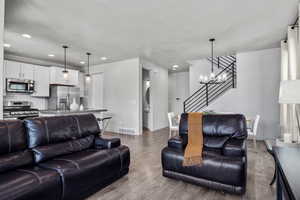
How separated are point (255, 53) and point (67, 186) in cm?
592

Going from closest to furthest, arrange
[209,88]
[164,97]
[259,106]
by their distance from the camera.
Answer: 1. [259,106]
2. [209,88]
3. [164,97]

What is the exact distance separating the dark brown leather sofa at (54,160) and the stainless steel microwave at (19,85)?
3.71m

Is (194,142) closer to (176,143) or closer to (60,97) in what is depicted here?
(176,143)

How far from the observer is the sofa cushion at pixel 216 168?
6.75 feet

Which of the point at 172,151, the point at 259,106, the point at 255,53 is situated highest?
the point at 255,53

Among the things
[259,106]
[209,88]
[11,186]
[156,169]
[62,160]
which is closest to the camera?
[11,186]

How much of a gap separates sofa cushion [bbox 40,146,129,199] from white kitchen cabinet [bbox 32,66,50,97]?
14.9 ft

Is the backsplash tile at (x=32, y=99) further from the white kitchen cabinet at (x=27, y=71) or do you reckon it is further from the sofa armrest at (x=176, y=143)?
the sofa armrest at (x=176, y=143)

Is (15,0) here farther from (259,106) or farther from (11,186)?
(259,106)

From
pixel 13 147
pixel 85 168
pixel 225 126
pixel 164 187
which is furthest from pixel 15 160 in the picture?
pixel 225 126

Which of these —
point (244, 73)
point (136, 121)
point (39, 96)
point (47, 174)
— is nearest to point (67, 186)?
point (47, 174)

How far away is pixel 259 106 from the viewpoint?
5102 mm

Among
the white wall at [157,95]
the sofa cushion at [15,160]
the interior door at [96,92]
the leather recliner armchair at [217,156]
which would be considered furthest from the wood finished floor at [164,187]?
the interior door at [96,92]

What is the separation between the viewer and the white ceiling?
2754mm
